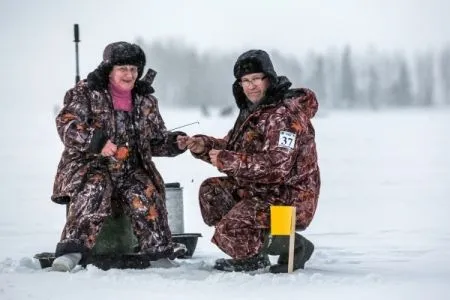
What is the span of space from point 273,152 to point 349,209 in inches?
154

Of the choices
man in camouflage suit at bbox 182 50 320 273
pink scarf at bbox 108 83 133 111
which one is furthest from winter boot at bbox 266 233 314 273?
pink scarf at bbox 108 83 133 111

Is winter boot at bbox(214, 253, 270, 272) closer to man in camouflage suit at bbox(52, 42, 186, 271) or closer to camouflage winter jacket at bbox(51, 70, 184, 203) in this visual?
man in camouflage suit at bbox(52, 42, 186, 271)

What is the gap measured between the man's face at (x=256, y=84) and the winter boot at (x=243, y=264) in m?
0.82

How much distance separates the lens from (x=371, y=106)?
166 feet

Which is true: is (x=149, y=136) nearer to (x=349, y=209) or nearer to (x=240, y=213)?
(x=240, y=213)

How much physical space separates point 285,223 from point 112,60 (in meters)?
1.29

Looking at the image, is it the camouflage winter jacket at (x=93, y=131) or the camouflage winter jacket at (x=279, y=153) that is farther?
→ the camouflage winter jacket at (x=93, y=131)

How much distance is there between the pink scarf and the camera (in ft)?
19.9

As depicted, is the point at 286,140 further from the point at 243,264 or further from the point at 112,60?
the point at 112,60

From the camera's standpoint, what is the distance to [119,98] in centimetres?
609

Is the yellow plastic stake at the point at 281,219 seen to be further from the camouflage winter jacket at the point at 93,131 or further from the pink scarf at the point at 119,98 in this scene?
the pink scarf at the point at 119,98

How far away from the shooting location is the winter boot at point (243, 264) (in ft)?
19.0

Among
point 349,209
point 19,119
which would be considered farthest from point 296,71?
point 349,209

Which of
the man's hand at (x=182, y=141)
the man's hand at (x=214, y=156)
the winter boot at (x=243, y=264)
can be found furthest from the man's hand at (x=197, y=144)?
the winter boot at (x=243, y=264)
